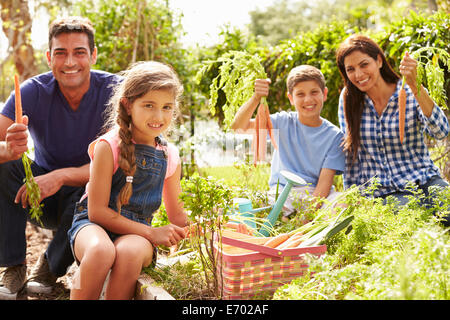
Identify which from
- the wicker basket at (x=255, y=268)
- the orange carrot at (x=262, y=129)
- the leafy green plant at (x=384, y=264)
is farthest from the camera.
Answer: the orange carrot at (x=262, y=129)

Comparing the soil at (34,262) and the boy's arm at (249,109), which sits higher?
the boy's arm at (249,109)

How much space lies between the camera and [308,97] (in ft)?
10.2

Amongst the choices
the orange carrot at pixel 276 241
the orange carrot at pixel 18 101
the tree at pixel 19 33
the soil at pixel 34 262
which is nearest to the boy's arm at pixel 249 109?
the orange carrot at pixel 276 241

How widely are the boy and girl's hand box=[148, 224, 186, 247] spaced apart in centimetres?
108

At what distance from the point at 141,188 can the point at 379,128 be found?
1833mm

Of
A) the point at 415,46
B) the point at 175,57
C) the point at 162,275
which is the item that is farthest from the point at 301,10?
the point at 162,275

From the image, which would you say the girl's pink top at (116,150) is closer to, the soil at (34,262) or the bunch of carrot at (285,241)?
the bunch of carrot at (285,241)

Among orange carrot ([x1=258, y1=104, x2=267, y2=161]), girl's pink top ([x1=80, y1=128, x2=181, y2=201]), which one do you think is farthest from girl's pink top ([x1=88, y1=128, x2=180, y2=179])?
orange carrot ([x1=258, y1=104, x2=267, y2=161])

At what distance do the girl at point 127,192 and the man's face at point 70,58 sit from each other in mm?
782

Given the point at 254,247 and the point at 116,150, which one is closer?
the point at 254,247

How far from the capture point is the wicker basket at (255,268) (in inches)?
71.6

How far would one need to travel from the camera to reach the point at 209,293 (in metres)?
2.02

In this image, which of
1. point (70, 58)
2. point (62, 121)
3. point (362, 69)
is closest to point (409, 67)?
point (362, 69)

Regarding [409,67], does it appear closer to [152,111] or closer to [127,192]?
[152,111]
